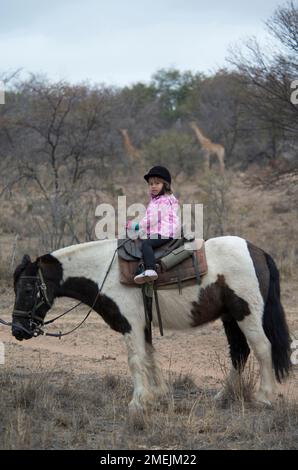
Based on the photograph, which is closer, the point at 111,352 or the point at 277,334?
the point at 277,334

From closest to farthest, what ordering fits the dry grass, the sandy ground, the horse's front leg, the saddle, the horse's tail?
the dry grass, the horse's front leg, the saddle, the horse's tail, the sandy ground

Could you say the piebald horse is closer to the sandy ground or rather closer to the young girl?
the young girl

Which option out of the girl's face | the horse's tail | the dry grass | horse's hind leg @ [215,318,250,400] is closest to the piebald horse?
the horse's tail

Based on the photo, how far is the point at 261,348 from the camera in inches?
260

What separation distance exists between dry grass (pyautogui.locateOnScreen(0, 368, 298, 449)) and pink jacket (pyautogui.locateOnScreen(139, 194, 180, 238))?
153 centimetres

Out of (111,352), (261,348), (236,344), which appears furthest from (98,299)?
(111,352)

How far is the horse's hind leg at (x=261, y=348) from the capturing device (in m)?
6.59

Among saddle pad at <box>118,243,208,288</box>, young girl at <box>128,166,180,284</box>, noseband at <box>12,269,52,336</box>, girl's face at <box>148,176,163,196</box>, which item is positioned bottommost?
noseband at <box>12,269,52,336</box>

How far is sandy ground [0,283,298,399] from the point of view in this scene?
8000 mm

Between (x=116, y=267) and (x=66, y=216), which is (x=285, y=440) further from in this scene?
(x=66, y=216)

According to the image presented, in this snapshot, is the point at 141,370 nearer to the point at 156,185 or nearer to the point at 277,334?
the point at 277,334

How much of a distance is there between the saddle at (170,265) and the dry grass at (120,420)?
3.50 feet

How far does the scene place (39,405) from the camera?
6.16 m

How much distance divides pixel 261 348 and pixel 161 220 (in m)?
1.49
